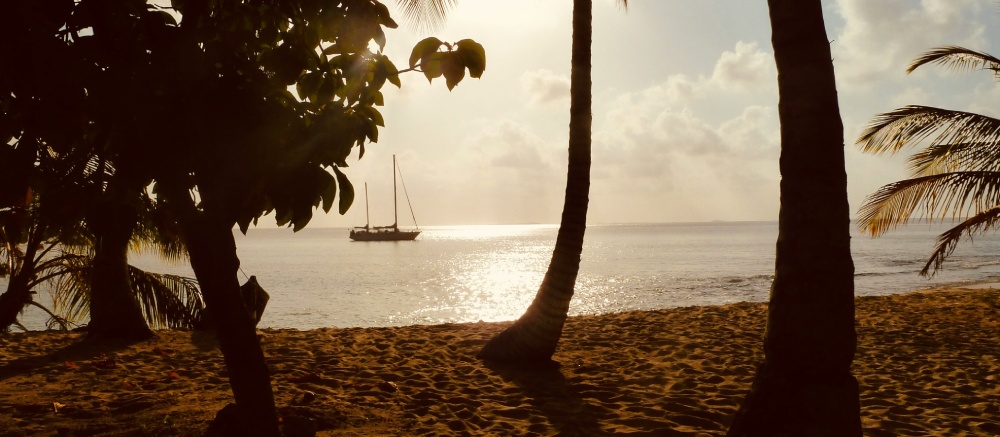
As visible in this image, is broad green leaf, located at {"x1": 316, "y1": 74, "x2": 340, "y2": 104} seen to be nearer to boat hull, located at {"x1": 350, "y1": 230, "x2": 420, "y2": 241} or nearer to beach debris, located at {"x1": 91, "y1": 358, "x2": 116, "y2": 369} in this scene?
beach debris, located at {"x1": 91, "y1": 358, "x2": 116, "y2": 369}

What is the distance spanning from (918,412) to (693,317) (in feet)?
21.6

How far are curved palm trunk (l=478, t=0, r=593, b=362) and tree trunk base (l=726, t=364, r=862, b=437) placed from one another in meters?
3.99

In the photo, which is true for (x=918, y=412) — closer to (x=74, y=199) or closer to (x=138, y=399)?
(x=74, y=199)

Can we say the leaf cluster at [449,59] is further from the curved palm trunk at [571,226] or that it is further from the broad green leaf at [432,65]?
the curved palm trunk at [571,226]

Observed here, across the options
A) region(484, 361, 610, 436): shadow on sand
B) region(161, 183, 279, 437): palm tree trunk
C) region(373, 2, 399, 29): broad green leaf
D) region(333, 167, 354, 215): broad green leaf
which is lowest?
region(484, 361, 610, 436): shadow on sand

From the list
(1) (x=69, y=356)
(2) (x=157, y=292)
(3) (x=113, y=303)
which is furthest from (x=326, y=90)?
(2) (x=157, y=292)

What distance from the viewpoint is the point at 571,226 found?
775 cm

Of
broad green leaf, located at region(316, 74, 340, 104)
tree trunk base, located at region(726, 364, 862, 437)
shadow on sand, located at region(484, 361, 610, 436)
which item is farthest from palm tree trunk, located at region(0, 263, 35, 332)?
tree trunk base, located at region(726, 364, 862, 437)

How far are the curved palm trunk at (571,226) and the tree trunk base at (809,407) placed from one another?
3989mm

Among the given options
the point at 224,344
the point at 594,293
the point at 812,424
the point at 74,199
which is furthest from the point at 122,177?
the point at 594,293

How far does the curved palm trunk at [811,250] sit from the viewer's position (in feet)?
11.7

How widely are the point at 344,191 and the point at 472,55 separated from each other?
36.7 inches

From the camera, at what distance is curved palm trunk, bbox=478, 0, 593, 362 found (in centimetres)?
773

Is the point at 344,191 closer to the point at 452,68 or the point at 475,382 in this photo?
the point at 452,68
